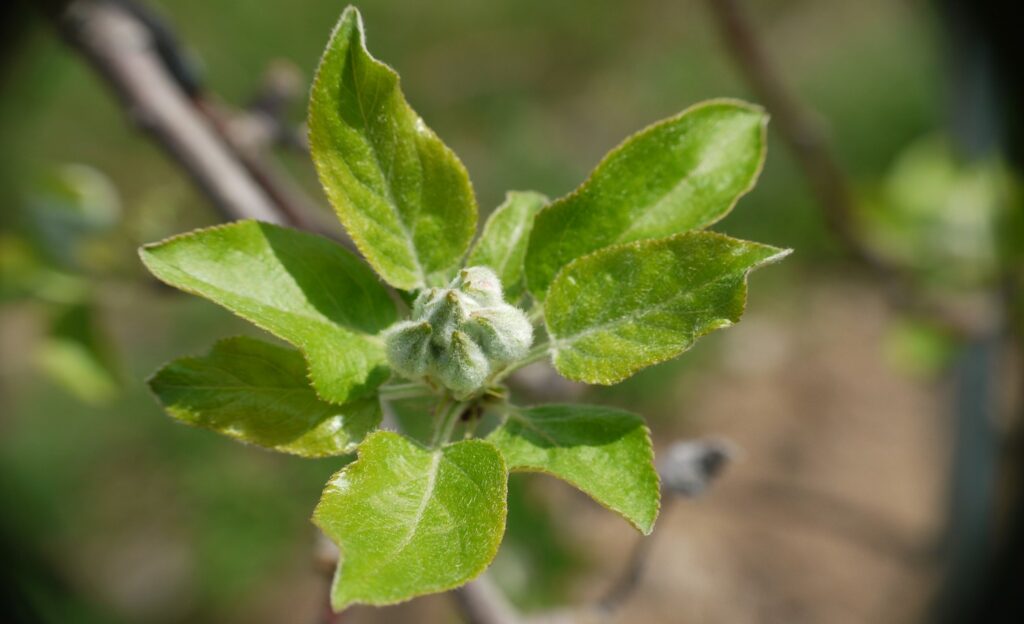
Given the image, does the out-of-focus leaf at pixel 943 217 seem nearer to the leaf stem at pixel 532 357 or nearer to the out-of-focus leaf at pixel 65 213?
the leaf stem at pixel 532 357

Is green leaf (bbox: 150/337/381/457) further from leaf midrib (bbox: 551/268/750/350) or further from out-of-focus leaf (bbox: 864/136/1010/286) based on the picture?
out-of-focus leaf (bbox: 864/136/1010/286)

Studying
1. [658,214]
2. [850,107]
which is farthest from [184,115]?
[850,107]

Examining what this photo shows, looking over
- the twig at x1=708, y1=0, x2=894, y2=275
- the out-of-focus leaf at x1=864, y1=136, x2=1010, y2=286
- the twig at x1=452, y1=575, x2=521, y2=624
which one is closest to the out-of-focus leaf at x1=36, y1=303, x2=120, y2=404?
the twig at x1=452, y1=575, x2=521, y2=624

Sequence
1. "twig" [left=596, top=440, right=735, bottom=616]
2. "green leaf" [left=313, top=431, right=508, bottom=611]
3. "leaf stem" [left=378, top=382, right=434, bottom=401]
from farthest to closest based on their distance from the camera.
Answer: "twig" [left=596, top=440, right=735, bottom=616] < "leaf stem" [left=378, top=382, right=434, bottom=401] < "green leaf" [left=313, top=431, right=508, bottom=611]

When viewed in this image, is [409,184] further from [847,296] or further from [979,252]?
[847,296]

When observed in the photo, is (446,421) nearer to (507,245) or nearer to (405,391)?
(405,391)

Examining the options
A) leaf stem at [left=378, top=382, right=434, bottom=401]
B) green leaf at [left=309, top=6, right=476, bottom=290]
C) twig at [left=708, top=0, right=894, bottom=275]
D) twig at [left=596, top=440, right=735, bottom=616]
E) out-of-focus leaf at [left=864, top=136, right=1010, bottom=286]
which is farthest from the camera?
out-of-focus leaf at [left=864, top=136, right=1010, bottom=286]
